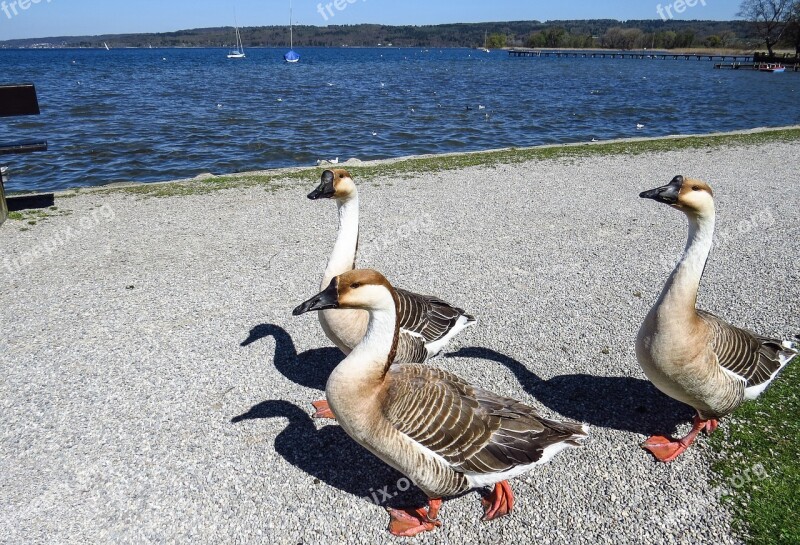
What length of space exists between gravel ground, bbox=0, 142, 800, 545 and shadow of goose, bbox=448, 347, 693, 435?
0.06ft

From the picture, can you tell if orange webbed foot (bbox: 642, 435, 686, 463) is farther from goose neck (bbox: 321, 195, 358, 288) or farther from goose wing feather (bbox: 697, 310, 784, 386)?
goose neck (bbox: 321, 195, 358, 288)

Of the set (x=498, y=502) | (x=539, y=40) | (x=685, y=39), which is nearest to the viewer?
(x=498, y=502)

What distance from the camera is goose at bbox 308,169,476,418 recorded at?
4188 mm

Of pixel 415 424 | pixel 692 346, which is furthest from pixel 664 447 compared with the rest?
pixel 415 424

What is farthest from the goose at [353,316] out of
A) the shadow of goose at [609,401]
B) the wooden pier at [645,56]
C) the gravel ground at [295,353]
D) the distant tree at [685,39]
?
the distant tree at [685,39]

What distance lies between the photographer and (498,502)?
3479 millimetres

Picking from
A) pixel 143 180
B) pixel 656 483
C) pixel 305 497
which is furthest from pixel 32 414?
pixel 143 180

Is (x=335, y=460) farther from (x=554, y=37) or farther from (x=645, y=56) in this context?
(x=554, y=37)

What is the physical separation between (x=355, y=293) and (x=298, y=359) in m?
2.64

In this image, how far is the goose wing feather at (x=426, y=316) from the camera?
4.45 m

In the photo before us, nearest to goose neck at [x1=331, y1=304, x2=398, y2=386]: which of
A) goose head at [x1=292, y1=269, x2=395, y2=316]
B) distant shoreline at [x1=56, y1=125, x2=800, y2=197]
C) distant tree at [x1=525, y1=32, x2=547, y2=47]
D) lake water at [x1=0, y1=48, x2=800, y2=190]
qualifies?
goose head at [x1=292, y1=269, x2=395, y2=316]

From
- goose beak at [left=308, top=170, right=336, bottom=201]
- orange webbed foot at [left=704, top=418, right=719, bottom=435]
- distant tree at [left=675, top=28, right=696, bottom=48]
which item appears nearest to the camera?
orange webbed foot at [left=704, top=418, right=719, bottom=435]

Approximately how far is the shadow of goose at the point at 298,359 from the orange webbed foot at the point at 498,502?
1.98 m

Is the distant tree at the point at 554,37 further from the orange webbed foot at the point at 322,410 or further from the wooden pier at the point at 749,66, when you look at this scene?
the orange webbed foot at the point at 322,410
